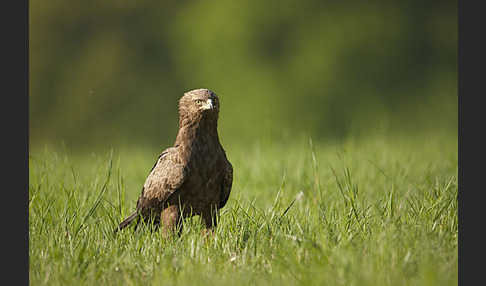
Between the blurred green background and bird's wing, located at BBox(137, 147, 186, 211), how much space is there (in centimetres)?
671

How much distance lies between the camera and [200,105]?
3.56 meters

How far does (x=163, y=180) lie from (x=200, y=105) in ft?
1.84

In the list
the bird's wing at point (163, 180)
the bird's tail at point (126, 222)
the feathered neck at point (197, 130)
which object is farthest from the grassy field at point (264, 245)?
the feathered neck at point (197, 130)

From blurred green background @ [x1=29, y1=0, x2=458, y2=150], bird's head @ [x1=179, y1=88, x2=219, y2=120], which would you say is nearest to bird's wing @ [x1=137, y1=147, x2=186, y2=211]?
bird's head @ [x1=179, y1=88, x2=219, y2=120]

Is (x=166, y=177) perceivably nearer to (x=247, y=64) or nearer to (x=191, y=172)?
(x=191, y=172)

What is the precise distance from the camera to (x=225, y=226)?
11.7 feet

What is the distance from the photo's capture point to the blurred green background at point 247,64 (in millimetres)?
10852

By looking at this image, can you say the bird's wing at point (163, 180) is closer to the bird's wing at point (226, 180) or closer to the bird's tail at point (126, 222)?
the bird's tail at point (126, 222)

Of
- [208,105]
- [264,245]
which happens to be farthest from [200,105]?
[264,245]

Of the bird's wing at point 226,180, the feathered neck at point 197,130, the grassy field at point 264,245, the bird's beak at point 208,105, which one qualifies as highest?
the bird's beak at point 208,105

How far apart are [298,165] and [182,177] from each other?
2.21 m

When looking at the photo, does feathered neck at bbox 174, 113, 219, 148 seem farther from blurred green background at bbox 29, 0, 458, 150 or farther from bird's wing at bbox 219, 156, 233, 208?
blurred green background at bbox 29, 0, 458, 150

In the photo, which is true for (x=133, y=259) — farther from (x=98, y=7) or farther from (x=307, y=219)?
(x=98, y=7)

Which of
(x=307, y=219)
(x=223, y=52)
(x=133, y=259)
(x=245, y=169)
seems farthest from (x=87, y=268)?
(x=223, y=52)
